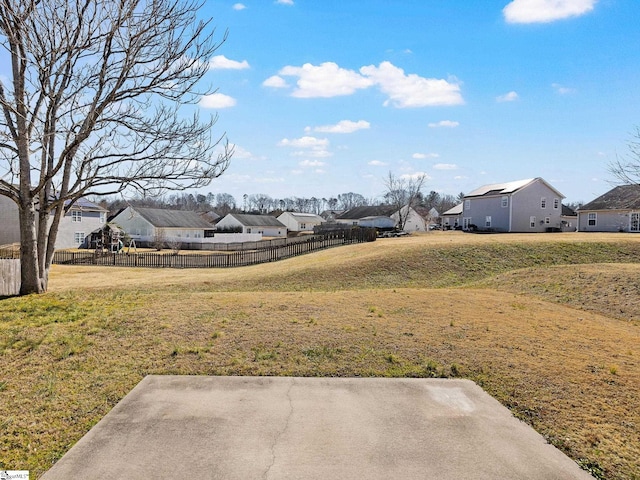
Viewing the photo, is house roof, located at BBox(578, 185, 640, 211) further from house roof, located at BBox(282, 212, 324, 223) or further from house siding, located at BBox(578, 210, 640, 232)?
house roof, located at BBox(282, 212, 324, 223)

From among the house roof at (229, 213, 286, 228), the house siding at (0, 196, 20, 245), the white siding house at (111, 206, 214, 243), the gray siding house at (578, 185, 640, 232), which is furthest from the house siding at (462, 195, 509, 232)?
the house siding at (0, 196, 20, 245)

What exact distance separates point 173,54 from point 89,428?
33.6 ft

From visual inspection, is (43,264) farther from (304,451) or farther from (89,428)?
(304,451)

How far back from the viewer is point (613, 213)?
43.8 metres

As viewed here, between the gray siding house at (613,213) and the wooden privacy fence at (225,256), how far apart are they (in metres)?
26.7

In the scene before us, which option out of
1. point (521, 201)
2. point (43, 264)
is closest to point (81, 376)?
point (43, 264)

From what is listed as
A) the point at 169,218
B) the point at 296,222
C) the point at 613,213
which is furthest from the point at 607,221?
Answer: the point at 296,222

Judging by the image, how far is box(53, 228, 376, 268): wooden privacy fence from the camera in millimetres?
31391

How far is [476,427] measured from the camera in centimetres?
493


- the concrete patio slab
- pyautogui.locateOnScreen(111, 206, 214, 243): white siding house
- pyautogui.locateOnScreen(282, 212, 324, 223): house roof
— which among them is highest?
pyautogui.locateOnScreen(282, 212, 324, 223): house roof

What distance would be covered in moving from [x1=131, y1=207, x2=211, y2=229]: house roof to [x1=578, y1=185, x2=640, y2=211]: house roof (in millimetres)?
52270

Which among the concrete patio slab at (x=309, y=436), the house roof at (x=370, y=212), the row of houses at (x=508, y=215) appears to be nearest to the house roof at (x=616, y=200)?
the row of houses at (x=508, y=215)

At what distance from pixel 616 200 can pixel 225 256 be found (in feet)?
136

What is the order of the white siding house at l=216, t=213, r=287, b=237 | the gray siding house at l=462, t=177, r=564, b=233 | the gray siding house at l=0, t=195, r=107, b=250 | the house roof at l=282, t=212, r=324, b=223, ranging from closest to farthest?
the gray siding house at l=0, t=195, r=107, b=250
the gray siding house at l=462, t=177, r=564, b=233
the white siding house at l=216, t=213, r=287, b=237
the house roof at l=282, t=212, r=324, b=223
